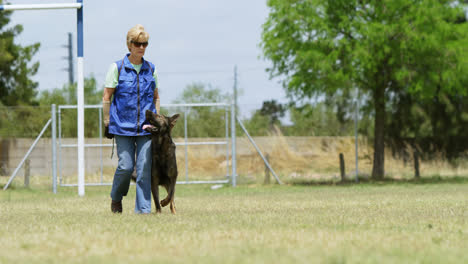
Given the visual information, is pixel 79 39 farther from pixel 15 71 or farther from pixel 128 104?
pixel 15 71

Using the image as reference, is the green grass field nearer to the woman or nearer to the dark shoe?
the woman

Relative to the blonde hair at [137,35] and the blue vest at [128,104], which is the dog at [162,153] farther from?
the blonde hair at [137,35]

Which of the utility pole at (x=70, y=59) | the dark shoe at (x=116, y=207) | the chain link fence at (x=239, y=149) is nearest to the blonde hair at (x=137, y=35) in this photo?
the dark shoe at (x=116, y=207)

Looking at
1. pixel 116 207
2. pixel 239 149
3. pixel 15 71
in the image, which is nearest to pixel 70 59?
pixel 15 71

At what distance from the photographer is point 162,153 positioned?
28.3 ft

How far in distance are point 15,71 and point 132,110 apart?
85.7ft

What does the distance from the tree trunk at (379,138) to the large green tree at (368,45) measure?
0.11 feet

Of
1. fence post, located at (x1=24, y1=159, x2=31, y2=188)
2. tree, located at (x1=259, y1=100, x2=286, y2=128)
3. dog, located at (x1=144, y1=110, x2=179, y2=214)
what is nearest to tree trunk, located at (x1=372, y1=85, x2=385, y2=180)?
tree, located at (x1=259, y1=100, x2=286, y2=128)

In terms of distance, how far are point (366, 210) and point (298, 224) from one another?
8.38ft

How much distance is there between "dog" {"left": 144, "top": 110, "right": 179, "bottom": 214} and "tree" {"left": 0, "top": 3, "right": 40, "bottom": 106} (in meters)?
25.4

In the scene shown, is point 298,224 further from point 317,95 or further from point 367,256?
point 317,95

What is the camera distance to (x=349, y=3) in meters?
22.4

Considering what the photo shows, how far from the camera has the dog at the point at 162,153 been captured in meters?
8.52

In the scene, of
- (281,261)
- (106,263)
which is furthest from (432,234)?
(106,263)
